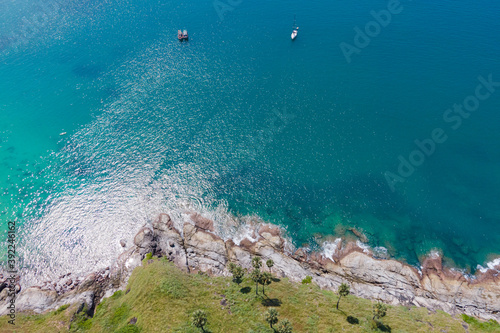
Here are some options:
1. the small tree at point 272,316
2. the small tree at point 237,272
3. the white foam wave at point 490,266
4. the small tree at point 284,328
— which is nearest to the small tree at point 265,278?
the small tree at point 237,272

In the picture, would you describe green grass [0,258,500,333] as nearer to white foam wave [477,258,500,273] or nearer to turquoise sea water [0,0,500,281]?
white foam wave [477,258,500,273]

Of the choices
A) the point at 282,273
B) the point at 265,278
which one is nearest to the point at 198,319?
the point at 265,278

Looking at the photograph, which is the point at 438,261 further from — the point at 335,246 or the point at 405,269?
the point at 335,246

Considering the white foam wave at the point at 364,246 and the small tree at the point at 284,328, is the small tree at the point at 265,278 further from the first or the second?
the white foam wave at the point at 364,246

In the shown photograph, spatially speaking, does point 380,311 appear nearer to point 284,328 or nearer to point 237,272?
point 284,328

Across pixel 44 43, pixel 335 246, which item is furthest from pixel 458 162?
pixel 44 43

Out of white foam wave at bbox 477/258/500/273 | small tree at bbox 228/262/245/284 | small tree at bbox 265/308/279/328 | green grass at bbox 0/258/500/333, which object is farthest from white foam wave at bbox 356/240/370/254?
small tree at bbox 265/308/279/328

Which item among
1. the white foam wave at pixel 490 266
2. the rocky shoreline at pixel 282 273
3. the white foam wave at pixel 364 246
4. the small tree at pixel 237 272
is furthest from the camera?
the white foam wave at pixel 364 246
